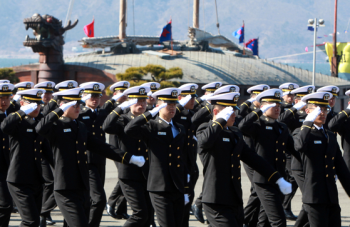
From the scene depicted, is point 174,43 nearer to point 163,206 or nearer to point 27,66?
point 27,66

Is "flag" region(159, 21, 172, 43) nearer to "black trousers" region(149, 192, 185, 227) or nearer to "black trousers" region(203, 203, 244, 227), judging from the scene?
"black trousers" region(149, 192, 185, 227)

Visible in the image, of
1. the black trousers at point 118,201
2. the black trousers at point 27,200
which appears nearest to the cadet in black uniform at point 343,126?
the black trousers at point 118,201

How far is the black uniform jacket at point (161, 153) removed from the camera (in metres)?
6.23

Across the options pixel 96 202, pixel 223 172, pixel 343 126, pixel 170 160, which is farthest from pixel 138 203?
pixel 343 126

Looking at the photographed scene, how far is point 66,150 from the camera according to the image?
20.2 feet

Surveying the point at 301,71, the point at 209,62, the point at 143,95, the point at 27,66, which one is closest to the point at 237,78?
the point at 209,62

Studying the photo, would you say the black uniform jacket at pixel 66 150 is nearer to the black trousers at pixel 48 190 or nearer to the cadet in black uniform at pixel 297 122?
the black trousers at pixel 48 190

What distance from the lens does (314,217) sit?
622 centimetres

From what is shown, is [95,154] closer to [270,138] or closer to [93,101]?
[93,101]

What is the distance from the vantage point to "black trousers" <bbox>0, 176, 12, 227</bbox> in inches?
269

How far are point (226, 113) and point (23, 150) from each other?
2.65m

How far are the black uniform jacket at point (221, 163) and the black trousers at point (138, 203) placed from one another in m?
1.22

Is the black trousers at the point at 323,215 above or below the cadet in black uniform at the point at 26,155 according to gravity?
below

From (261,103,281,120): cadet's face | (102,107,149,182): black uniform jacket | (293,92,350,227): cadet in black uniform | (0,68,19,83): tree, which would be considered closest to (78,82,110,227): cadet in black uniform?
(102,107,149,182): black uniform jacket
